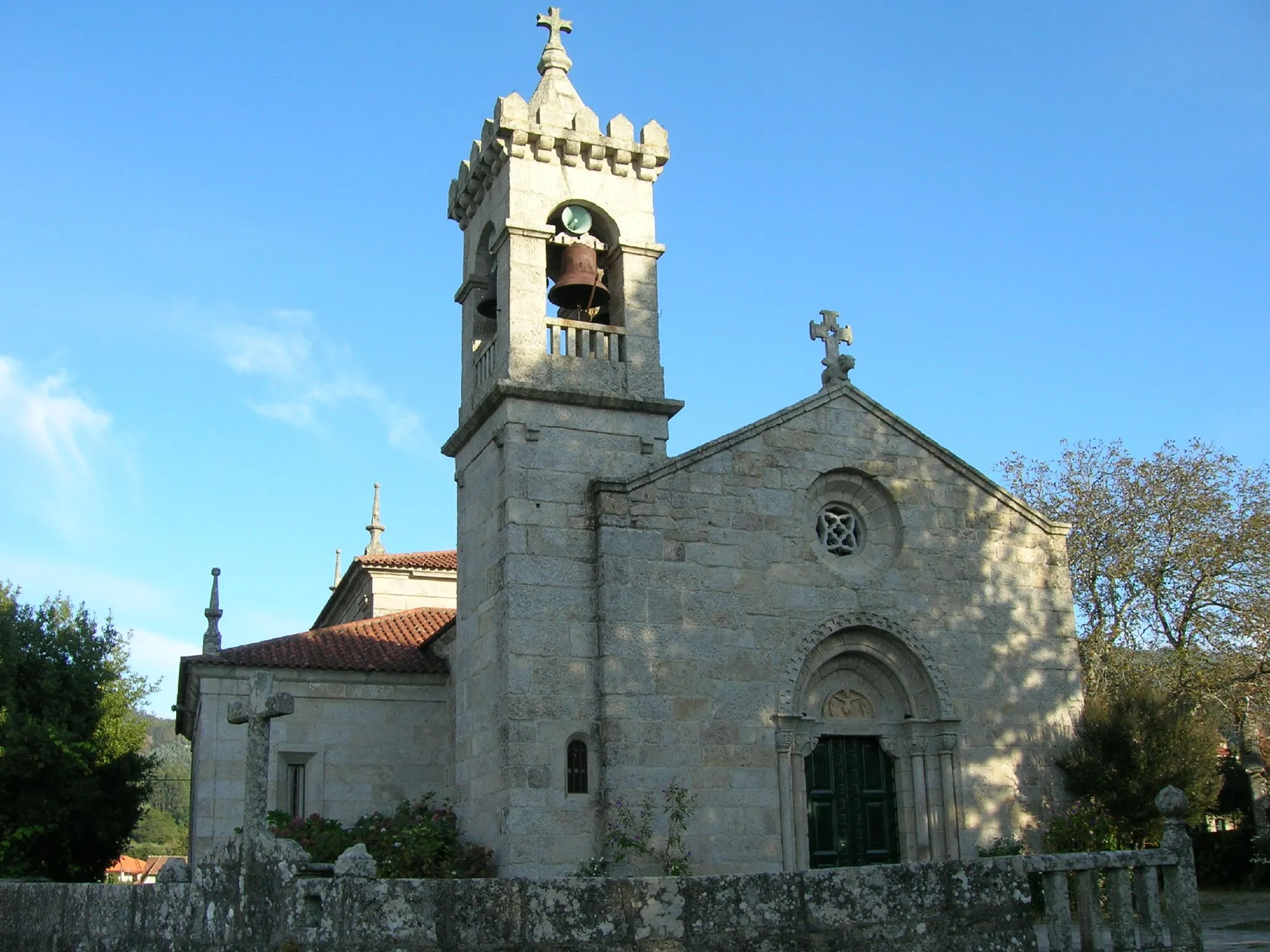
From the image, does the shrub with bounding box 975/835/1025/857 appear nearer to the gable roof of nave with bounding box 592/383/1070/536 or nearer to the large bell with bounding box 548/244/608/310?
the gable roof of nave with bounding box 592/383/1070/536

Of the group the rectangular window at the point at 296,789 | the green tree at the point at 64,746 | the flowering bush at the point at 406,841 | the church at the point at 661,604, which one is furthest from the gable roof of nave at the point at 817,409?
the green tree at the point at 64,746

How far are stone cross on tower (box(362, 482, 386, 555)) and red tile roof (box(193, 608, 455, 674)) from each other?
39.8ft

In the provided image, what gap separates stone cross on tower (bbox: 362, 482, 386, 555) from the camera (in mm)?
33750

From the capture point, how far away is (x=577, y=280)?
53.6 ft

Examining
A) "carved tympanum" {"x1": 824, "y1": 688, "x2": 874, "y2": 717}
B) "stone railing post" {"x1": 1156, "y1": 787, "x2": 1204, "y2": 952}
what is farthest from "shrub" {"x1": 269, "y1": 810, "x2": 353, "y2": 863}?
"stone railing post" {"x1": 1156, "y1": 787, "x2": 1204, "y2": 952}

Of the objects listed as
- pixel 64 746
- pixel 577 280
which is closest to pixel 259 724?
pixel 577 280

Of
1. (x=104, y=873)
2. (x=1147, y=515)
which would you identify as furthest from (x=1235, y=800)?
(x=104, y=873)

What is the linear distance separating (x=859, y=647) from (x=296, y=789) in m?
8.77

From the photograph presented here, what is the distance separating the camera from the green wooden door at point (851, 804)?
15.0 metres

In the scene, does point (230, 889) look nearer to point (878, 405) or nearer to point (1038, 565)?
point (878, 405)

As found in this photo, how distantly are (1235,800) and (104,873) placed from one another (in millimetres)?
22095

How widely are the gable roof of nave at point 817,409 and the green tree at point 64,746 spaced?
14.0 metres

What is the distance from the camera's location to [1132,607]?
24.6 m

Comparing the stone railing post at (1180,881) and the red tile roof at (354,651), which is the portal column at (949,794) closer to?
the stone railing post at (1180,881)
